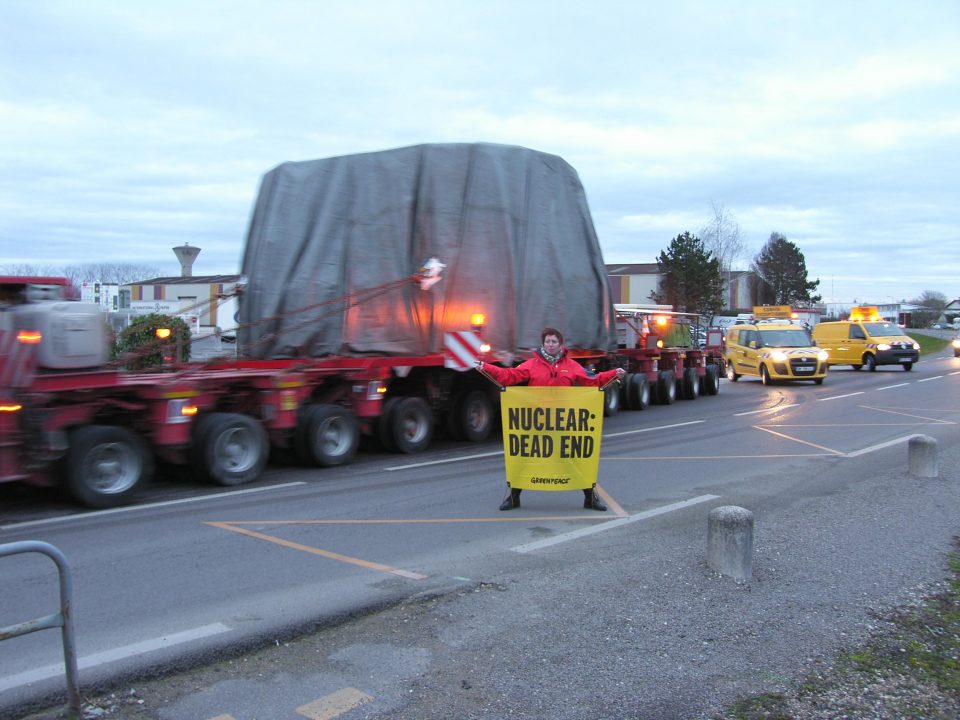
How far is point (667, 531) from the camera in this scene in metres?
7.11

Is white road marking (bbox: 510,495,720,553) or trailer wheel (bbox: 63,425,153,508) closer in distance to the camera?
white road marking (bbox: 510,495,720,553)

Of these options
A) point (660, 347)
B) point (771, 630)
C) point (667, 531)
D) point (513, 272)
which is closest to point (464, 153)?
point (513, 272)

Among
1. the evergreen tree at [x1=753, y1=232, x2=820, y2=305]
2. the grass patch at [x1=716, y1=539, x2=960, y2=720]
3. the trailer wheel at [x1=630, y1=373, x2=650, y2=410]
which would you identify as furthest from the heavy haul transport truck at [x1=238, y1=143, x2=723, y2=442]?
the evergreen tree at [x1=753, y1=232, x2=820, y2=305]

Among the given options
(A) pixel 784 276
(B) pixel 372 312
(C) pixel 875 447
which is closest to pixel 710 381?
(C) pixel 875 447

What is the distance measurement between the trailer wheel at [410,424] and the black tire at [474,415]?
2.45 ft

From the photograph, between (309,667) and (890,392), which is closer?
(309,667)

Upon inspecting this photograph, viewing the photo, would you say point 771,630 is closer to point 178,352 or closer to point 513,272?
point 513,272

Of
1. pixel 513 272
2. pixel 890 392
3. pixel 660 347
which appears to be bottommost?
pixel 890 392

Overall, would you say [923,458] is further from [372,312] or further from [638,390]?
[638,390]

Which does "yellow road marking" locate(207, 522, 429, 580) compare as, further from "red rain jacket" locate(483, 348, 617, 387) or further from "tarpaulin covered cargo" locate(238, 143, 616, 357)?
"tarpaulin covered cargo" locate(238, 143, 616, 357)

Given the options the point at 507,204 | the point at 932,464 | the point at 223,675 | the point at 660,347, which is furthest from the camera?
the point at 660,347

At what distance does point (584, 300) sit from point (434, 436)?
3.47m

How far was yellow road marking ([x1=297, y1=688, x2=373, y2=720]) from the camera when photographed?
382 centimetres

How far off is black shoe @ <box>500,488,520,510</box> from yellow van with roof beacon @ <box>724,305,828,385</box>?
64.7ft
